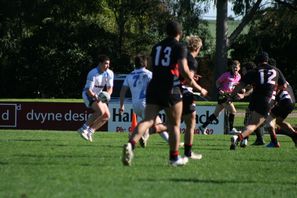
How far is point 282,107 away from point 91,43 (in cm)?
3948

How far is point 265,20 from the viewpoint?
1976 inches

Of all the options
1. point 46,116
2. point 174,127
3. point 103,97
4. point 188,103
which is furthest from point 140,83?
point 46,116

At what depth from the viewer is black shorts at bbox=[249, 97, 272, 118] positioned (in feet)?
53.2

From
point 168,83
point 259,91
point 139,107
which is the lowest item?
point 139,107

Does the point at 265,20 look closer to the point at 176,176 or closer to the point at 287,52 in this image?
the point at 287,52

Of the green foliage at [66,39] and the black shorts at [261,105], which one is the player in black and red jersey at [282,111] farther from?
the green foliage at [66,39]

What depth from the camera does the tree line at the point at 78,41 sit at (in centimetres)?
5625

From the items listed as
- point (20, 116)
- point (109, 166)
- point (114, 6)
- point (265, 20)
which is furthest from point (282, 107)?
point (114, 6)

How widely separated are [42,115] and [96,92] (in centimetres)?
955

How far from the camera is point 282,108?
18.0 metres

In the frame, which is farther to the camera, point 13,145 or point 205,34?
point 205,34

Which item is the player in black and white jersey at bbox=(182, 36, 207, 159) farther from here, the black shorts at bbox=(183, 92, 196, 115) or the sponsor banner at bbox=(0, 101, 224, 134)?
the sponsor banner at bbox=(0, 101, 224, 134)

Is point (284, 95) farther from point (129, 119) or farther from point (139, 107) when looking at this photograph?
point (129, 119)

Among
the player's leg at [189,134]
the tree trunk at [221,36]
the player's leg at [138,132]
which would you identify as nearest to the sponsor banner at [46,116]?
the player's leg at [189,134]
